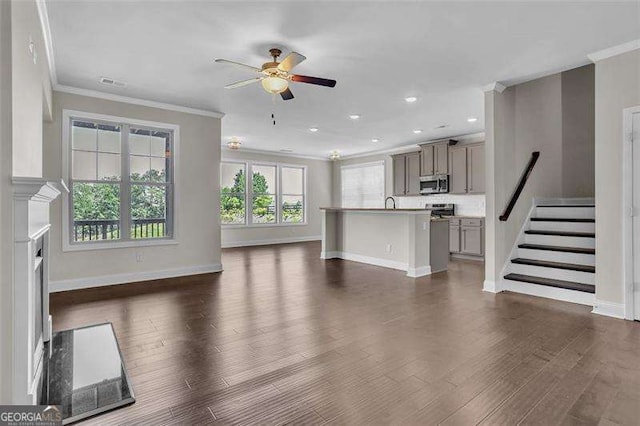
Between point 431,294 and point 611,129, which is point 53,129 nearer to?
point 431,294

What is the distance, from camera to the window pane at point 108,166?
5.09m

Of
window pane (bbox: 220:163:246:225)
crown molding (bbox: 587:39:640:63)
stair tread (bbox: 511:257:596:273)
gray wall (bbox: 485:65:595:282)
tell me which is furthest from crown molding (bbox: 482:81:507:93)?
window pane (bbox: 220:163:246:225)

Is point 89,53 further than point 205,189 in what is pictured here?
No

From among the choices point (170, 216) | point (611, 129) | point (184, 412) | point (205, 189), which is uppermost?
point (611, 129)

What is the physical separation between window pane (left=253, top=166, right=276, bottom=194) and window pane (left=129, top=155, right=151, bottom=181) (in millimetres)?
4614

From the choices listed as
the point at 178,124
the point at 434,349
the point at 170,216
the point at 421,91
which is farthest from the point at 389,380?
the point at 178,124

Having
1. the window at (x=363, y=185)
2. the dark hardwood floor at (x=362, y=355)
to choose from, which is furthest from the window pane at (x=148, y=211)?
the window at (x=363, y=185)

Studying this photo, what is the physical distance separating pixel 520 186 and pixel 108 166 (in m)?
6.03

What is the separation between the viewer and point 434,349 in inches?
108

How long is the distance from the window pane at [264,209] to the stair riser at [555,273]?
6.98 metres

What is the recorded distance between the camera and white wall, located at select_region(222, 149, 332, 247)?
9617 mm

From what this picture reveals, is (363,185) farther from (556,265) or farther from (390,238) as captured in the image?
(556,265)

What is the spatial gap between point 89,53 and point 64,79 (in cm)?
112

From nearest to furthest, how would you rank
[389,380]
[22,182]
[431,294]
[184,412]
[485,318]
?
1. [22,182]
2. [184,412]
3. [389,380]
4. [485,318]
5. [431,294]
